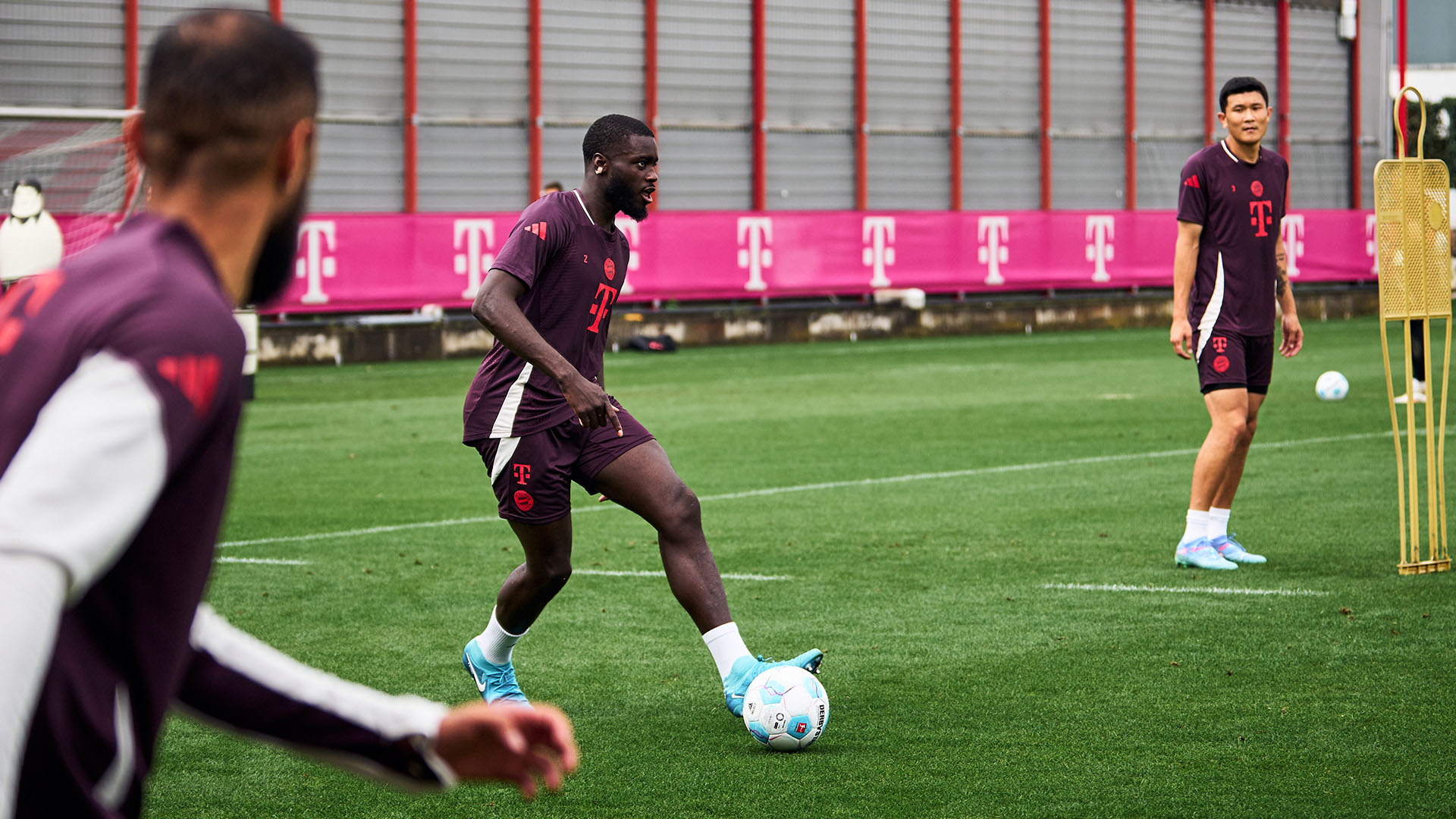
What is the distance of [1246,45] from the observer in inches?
1467

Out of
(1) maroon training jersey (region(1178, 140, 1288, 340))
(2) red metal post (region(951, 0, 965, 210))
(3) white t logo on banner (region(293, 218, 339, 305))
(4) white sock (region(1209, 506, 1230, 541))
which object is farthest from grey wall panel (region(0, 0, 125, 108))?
(4) white sock (region(1209, 506, 1230, 541))

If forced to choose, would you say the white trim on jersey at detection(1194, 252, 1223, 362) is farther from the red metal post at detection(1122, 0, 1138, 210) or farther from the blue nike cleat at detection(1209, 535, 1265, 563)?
the red metal post at detection(1122, 0, 1138, 210)

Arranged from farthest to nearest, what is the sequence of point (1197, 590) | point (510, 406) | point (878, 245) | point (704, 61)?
point (704, 61)
point (878, 245)
point (1197, 590)
point (510, 406)

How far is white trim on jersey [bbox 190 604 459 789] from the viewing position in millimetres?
2191

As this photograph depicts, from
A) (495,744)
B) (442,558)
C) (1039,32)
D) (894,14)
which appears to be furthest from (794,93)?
(495,744)

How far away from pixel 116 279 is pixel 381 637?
580 cm

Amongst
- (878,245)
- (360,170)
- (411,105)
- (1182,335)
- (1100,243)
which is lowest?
(1182,335)

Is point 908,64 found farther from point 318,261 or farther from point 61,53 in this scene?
point 61,53

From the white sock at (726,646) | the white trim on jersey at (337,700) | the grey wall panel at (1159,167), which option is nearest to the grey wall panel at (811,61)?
the grey wall panel at (1159,167)

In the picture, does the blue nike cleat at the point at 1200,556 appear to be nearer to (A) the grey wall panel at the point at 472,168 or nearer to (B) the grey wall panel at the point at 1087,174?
(A) the grey wall panel at the point at 472,168

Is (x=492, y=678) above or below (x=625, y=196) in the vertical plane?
below

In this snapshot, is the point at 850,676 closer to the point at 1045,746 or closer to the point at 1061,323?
the point at 1045,746

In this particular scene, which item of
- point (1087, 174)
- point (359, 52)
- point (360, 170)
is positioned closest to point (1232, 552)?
point (360, 170)

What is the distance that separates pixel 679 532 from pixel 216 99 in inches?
165
